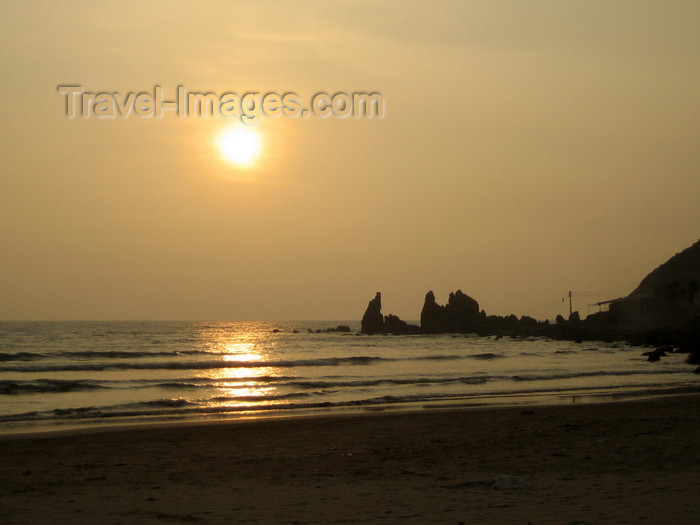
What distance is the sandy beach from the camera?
27.8ft

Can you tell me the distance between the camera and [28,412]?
68.3 ft

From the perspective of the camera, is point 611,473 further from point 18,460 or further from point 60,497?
point 18,460

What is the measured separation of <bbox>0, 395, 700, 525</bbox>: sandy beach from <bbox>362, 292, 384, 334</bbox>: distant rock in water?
107158 mm

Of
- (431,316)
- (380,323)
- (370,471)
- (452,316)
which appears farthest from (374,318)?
(370,471)

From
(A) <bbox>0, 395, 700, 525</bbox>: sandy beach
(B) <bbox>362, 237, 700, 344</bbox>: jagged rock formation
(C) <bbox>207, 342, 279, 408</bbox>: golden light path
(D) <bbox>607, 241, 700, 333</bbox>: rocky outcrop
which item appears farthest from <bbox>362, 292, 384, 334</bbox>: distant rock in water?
(A) <bbox>0, 395, 700, 525</bbox>: sandy beach

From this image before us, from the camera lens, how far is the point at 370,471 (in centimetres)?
1140

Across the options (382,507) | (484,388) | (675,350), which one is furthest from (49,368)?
(675,350)

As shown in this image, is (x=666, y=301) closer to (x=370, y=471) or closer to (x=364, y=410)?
(x=364, y=410)

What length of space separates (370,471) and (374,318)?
115941mm

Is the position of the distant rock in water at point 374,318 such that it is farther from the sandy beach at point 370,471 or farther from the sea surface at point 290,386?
the sandy beach at point 370,471

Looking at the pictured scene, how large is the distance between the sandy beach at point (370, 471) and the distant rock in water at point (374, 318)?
352 ft

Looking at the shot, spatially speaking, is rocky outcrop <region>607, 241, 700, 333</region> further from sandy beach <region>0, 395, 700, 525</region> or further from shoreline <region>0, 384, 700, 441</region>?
sandy beach <region>0, 395, 700, 525</region>

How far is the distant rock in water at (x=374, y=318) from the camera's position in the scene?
12538 centimetres

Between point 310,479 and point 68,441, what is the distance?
7.21 metres
